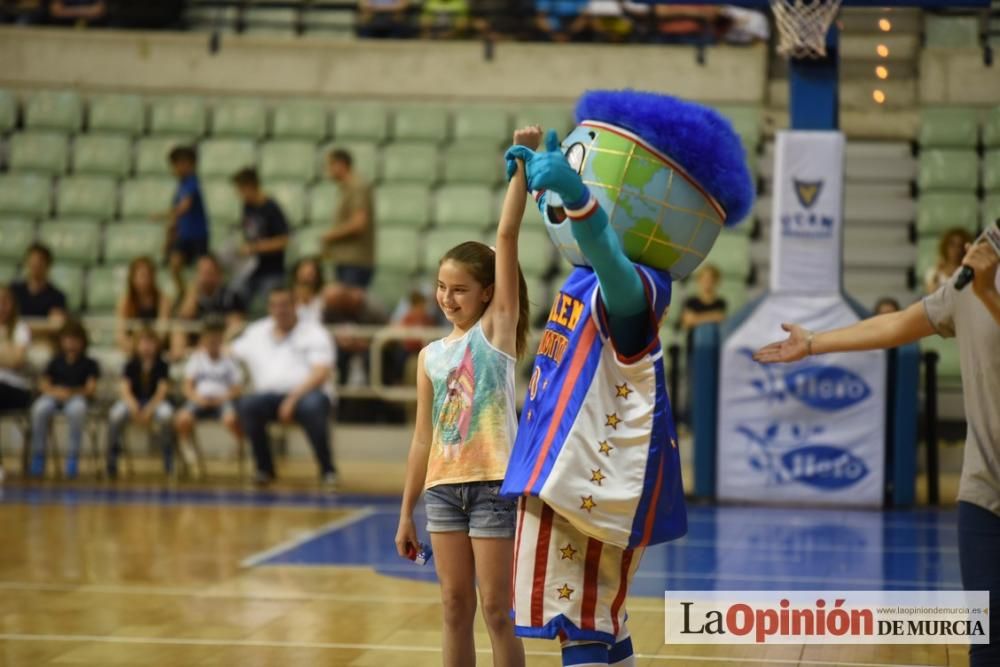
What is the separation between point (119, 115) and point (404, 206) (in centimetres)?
313

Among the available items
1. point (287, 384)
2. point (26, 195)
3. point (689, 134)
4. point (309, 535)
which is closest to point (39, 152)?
point (26, 195)

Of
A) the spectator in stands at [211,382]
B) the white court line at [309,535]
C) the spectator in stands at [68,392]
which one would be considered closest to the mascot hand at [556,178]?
the white court line at [309,535]

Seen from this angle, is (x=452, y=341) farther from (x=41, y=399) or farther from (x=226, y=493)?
(x=41, y=399)

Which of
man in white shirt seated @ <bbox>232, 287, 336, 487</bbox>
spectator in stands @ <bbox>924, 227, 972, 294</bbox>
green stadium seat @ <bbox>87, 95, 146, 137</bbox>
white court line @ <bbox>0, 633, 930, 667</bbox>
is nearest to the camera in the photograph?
white court line @ <bbox>0, 633, 930, 667</bbox>

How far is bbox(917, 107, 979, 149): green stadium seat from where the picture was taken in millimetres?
12052

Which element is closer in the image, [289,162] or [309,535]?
[309,535]

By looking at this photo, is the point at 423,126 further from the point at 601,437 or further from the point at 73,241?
the point at 601,437

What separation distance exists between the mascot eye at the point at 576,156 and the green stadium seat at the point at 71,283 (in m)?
10.2

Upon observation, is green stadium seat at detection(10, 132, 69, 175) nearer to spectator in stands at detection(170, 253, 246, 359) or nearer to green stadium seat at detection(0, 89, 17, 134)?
green stadium seat at detection(0, 89, 17, 134)

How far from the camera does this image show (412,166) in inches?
554

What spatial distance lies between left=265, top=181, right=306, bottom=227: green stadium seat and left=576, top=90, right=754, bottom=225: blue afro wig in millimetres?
10182

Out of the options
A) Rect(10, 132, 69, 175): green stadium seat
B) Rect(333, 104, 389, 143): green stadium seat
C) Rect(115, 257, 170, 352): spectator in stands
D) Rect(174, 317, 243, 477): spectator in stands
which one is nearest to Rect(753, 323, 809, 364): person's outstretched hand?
Rect(174, 317, 243, 477): spectator in stands

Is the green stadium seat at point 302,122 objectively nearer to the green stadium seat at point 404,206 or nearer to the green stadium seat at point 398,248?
the green stadium seat at point 404,206

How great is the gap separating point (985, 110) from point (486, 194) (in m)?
4.29
